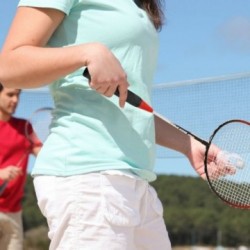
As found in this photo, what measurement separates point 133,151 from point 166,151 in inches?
259

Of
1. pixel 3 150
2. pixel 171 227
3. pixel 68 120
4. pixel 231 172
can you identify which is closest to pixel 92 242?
pixel 68 120

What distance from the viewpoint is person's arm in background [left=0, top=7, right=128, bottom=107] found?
2150mm

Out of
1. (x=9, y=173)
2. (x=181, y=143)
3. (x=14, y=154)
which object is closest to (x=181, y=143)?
(x=181, y=143)

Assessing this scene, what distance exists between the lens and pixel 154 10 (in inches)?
105

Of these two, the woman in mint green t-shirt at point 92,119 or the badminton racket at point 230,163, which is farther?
the badminton racket at point 230,163

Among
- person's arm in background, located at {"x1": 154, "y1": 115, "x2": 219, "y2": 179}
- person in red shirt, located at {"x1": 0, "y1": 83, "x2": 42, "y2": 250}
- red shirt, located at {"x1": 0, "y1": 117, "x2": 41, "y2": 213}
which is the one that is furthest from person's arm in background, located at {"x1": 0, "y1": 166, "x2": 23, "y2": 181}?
person's arm in background, located at {"x1": 154, "y1": 115, "x2": 219, "y2": 179}

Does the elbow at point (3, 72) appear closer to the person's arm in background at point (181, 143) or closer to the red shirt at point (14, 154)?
the person's arm in background at point (181, 143)

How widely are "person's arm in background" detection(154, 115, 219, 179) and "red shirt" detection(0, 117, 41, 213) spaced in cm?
378

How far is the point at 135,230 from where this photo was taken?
234 cm

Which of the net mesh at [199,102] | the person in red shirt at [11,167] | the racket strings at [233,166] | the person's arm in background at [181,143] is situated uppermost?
the person's arm in background at [181,143]

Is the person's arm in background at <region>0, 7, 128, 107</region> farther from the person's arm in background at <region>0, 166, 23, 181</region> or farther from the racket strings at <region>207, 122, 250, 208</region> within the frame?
the person's arm in background at <region>0, 166, 23, 181</region>

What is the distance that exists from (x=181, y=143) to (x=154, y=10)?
1.38ft

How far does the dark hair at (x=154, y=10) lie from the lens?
2645 millimetres

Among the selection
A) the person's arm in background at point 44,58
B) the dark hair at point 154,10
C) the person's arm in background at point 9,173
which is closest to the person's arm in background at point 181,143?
the dark hair at point 154,10
